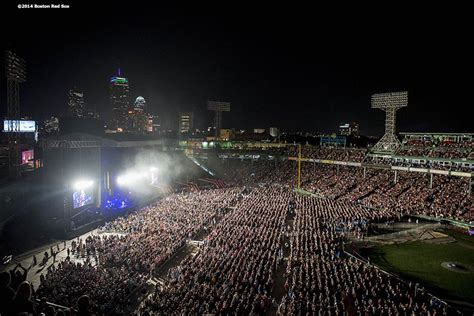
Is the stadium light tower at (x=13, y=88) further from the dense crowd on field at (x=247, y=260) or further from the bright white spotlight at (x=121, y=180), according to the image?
the dense crowd on field at (x=247, y=260)

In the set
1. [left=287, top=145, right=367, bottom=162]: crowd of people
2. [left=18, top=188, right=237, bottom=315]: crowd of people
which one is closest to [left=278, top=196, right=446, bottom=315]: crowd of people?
[left=18, top=188, right=237, bottom=315]: crowd of people

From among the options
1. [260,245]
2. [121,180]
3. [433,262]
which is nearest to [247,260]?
[260,245]

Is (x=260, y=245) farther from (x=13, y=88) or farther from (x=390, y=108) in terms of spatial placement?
(x=390, y=108)

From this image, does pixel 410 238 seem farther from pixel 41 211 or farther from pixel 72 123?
pixel 72 123

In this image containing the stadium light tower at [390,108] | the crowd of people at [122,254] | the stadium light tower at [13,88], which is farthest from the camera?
the stadium light tower at [390,108]

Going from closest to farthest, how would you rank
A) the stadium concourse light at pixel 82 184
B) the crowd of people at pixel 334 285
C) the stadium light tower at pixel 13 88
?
the crowd of people at pixel 334 285 < the stadium concourse light at pixel 82 184 < the stadium light tower at pixel 13 88

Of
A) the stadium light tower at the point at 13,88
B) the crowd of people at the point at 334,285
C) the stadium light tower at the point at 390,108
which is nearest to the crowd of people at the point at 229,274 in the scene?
the crowd of people at the point at 334,285

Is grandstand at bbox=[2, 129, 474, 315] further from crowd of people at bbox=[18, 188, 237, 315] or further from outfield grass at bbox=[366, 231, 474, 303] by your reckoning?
outfield grass at bbox=[366, 231, 474, 303]

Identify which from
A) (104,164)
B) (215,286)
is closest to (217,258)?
(215,286)
